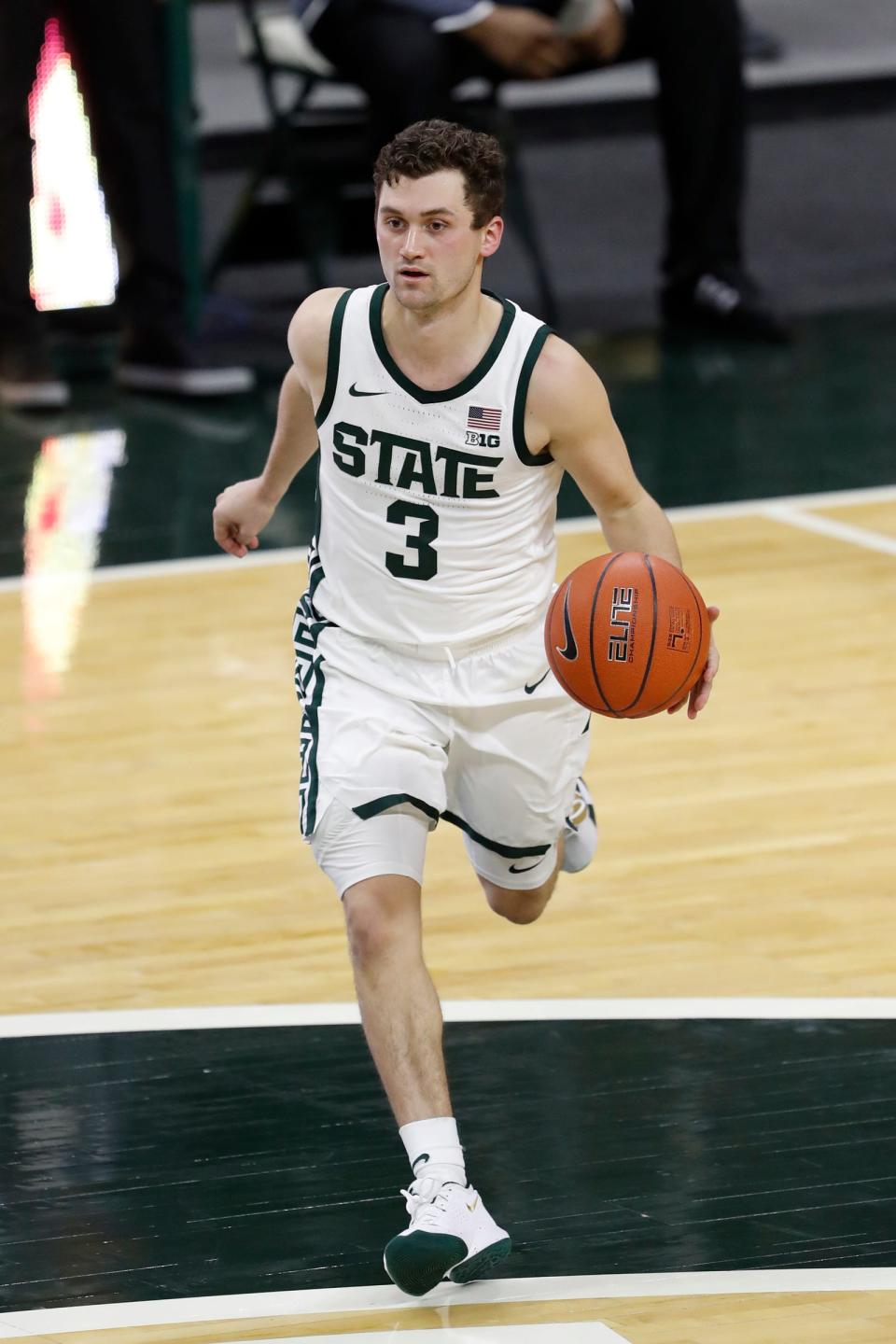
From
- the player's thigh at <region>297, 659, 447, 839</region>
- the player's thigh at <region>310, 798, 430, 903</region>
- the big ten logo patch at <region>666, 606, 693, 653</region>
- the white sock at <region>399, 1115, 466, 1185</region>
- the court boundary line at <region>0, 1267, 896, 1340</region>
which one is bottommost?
the court boundary line at <region>0, 1267, 896, 1340</region>

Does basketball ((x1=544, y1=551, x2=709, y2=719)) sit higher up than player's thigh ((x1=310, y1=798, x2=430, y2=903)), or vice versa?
basketball ((x1=544, y1=551, x2=709, y2=719))

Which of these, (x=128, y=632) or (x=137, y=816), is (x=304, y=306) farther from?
(x=128, y=632)

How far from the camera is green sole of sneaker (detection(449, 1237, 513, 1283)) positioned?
3275 millimetres

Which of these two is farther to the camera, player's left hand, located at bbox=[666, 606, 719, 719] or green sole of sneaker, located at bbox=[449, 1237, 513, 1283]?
player's left hand, located at bbox=[666, 606, 719, 719]

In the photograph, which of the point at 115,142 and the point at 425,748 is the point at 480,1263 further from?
the point at 115,142

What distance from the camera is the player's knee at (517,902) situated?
4.15 meters

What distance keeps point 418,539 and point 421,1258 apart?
3.51ft

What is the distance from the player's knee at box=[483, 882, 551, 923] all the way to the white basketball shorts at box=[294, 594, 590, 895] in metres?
0.17

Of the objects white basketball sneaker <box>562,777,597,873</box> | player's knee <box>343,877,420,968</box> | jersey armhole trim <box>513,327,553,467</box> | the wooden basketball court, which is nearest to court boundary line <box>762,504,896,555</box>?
the wooden basketball court

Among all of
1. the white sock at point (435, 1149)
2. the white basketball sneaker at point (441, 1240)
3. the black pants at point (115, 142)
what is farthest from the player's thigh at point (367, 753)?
the black pants at point (115, 142)

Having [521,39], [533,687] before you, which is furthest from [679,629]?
[521,39]

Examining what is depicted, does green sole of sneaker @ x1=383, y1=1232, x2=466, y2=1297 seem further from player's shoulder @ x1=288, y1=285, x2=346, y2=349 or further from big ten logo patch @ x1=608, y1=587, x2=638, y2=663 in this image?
player's shoulder @ x1=288, y1=285, x2=346, y2=349

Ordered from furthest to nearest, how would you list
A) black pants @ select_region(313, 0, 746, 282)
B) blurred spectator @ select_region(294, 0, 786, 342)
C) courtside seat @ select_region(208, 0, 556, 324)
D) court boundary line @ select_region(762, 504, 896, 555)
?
courtside seat @ select_region(208, 0, 556, 324), black pants @ select_region(313, 0, 746, 282), blurred spectator @ select_region(294, 0, 786, 342), court boundary line @ select_region(762, 504, 896, 555)

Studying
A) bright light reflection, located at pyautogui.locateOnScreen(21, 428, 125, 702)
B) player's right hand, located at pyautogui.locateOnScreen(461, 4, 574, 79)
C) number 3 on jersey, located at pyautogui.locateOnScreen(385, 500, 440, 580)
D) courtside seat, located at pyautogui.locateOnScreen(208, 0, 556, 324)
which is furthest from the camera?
courtside seat, located at pyautogui.locateOnScreen(208, 0, 556, 324)
